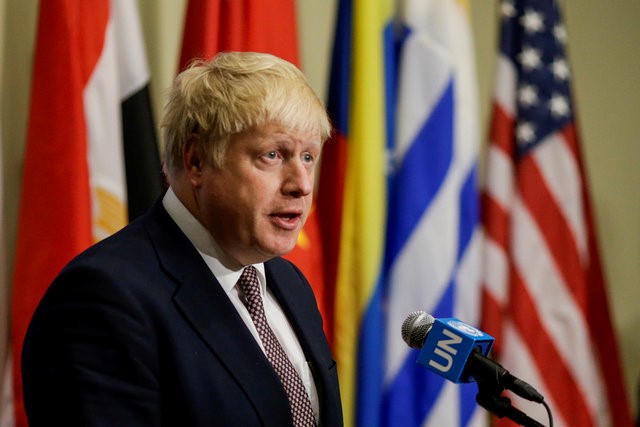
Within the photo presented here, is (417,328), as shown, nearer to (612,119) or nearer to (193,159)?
(193,159)

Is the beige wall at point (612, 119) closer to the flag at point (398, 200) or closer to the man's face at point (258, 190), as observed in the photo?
the flag at point (398, 200)

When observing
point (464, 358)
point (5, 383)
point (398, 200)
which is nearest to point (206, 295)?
point (464, 358)

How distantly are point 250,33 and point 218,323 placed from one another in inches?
65.8

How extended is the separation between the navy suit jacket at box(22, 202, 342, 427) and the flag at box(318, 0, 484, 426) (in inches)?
64.9

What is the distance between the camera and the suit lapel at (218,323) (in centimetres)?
146

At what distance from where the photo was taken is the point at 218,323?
4.89 ft

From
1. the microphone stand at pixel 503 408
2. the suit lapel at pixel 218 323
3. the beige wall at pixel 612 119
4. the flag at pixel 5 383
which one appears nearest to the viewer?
the microphone stand at pixel 503 408

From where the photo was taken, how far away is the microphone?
131 cm

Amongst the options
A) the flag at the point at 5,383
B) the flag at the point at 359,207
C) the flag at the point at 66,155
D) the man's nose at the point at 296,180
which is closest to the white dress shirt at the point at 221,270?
the man's nose at the point at 296,180

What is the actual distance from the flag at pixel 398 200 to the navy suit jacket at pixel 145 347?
1.65 metres

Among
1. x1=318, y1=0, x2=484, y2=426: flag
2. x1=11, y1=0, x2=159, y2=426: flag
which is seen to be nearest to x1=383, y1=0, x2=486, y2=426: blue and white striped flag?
x1=318, y1=0, x2=484, y2=426: flag

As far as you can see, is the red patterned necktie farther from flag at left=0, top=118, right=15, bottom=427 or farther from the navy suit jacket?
flag at left=0, top=118, right=15, bottom=427

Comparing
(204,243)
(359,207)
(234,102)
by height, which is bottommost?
(359,207)

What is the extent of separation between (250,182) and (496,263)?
6.90ft
